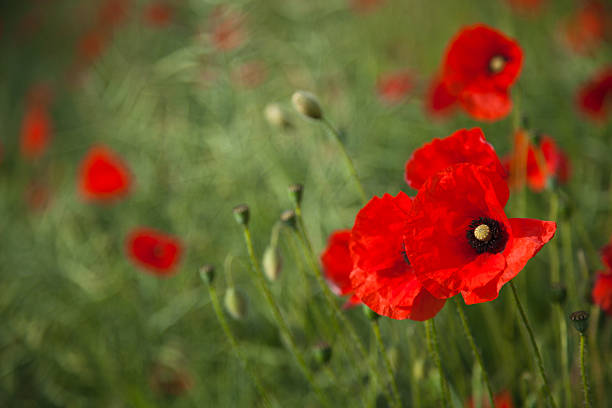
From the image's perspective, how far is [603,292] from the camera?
0.79 metres

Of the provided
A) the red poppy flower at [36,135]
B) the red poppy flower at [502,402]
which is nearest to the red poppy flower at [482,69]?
the red poppy flower at [502,402]

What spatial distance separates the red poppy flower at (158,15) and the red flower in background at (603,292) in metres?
2.86

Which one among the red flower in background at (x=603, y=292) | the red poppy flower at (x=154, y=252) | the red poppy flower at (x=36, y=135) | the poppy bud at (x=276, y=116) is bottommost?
the red poppy flower at (x=36, y=135)

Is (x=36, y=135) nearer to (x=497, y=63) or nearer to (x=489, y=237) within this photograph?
(x=497, y=63)

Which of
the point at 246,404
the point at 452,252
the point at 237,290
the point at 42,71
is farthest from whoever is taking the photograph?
the point at 42,71

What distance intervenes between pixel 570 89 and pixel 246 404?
1.74m

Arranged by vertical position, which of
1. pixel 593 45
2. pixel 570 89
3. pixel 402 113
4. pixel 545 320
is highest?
pixel 593 45

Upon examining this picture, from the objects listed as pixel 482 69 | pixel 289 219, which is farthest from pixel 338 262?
pixel 482 69

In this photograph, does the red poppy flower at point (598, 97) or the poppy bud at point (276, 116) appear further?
the red poppy flower at point (598, 97)

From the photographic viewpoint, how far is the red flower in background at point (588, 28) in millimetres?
2049

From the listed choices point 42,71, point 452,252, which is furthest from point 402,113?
point 42,71

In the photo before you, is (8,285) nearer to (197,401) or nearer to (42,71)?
(197,401)

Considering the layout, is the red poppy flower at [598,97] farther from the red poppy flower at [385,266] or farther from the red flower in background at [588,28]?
the red poppy flower at [385,266]

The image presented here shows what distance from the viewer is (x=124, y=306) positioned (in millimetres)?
1773
